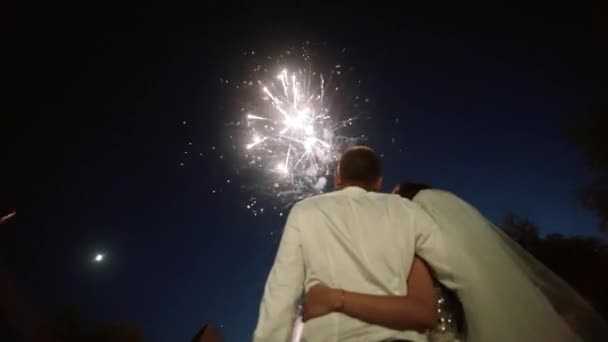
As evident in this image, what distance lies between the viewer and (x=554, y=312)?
247 centimetres

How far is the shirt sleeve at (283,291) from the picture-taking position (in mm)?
2018

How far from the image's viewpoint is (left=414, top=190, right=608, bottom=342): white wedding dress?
96.0 inches

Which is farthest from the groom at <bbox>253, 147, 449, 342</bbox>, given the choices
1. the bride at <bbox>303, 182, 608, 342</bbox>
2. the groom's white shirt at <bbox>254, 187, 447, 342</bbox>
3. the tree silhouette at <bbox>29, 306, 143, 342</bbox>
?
the tree silhouette at <bbox>29, 306, 143, 342</bbox>

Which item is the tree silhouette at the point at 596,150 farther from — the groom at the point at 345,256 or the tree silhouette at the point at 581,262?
the groom at the point at 345,256

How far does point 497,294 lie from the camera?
252cm

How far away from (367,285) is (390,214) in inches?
20.4

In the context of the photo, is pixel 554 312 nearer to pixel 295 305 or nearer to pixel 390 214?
Answer: pixel 390 214

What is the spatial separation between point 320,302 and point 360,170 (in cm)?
114

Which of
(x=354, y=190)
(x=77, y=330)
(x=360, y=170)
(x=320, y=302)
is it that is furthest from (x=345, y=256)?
(x=77, y=330)

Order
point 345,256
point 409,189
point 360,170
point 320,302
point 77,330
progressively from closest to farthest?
point 320,302
point 345,256
point 360,170
point 409,189
point 77,330

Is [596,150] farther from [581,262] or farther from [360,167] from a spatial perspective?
[360,167]

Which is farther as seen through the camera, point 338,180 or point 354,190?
point 338,180

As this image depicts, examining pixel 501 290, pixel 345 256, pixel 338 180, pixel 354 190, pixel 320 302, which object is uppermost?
pixel 338 180

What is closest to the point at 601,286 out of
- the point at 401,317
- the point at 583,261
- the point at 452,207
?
the point at 583,261
